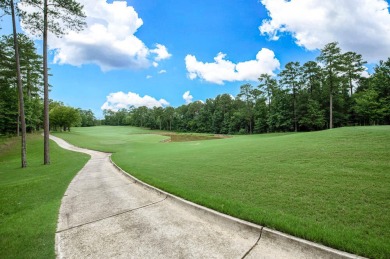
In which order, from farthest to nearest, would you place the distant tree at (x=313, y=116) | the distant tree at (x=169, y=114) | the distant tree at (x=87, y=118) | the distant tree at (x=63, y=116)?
the distant tree at (x=87, y=118)
the distant tree at (x=169, y=114)
the distant tree at (x=63, y=116)
the distant tree at (x=313, y=116)

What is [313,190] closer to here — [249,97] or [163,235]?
[163,235]

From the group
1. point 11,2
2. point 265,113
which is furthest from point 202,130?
point 11,2

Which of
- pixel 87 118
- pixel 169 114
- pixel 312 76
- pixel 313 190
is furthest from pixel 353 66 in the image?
pixel 87 118

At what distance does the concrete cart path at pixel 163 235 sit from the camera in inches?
144

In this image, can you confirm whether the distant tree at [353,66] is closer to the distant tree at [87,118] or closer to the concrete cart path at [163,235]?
the concrete cart path at [163,235]

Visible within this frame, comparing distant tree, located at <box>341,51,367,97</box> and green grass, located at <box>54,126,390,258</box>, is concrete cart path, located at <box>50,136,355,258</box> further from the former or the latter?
distant tree, located at <box>341,51,367,97</box>

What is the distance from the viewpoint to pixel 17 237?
4500 mm

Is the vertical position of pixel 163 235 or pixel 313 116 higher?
pixel 313 116

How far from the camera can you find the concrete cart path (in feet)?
12.0

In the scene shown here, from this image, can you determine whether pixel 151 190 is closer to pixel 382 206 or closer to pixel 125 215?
pixel 125 215

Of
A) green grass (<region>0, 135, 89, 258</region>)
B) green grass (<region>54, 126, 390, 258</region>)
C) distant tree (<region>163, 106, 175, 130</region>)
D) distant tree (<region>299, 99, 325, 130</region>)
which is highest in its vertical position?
distant tree (<region>163, 106, 175, 130</region>)

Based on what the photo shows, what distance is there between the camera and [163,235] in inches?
172

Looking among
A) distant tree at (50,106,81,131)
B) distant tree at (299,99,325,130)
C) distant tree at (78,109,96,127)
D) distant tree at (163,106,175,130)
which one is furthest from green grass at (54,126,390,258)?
distant tree at (78,109,96,127)

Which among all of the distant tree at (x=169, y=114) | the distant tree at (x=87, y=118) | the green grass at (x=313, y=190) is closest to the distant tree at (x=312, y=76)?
the green grass at (x=313, y=190)
